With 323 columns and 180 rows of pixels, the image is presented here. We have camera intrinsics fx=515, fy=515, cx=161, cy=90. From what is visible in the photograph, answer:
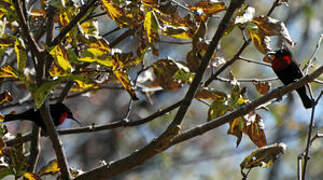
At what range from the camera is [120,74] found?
6.61 feet

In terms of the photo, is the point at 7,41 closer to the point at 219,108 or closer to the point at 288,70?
the point at 219,108

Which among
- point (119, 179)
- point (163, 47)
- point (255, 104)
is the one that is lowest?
point (119, 179)

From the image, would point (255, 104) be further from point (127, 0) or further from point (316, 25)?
point (316, 25)

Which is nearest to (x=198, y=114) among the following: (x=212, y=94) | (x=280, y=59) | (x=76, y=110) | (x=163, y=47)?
(x=163, y=47)

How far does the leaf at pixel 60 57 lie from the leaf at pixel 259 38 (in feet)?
2.49

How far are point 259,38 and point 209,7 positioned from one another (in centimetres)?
25

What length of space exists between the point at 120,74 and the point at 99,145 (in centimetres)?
624

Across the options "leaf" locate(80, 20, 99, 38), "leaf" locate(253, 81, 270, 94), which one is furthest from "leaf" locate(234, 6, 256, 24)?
"leaf" locate(80, 20, 99, 38)

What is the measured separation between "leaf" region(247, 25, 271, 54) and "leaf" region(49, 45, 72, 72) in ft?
2.49

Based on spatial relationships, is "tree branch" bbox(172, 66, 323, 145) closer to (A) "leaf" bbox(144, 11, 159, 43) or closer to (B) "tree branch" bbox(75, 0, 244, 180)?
(B) "tree branch" bbox(75, 0, 244, 180)

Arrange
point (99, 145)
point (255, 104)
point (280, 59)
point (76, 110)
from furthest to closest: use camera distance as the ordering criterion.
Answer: point (99, 145)
point (76, 110)
point (280, 59)
point (255, 104)

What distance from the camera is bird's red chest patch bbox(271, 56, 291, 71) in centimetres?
392

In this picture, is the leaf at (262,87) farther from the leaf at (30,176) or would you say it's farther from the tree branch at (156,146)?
the leaf at (30,176)

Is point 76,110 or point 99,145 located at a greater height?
point 76,110
